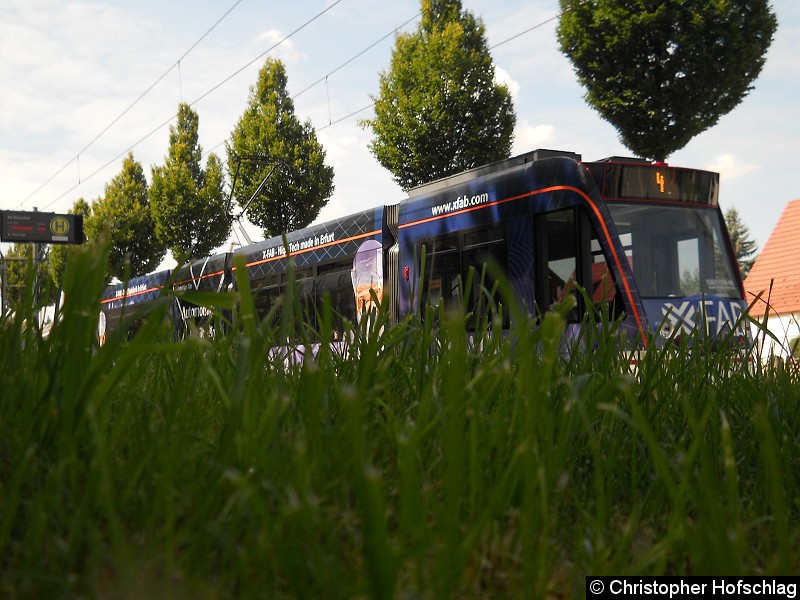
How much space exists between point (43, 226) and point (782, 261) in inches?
935

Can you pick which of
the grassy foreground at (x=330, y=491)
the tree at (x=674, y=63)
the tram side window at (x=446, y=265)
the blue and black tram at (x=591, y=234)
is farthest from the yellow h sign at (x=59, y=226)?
the grassy foreground at (x=330, y=491)

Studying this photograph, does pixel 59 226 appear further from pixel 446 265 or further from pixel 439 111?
pixel 446 265

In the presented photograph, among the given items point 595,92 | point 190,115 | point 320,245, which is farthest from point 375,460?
point 190,115

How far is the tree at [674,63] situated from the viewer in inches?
893

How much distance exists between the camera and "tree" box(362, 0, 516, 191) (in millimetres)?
29375

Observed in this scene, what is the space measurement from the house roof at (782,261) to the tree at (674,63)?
4.96m

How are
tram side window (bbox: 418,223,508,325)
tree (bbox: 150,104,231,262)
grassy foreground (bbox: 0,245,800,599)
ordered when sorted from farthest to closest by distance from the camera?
tree (bbox: 150,104,231,262) < tram side window (bbox: 418,223,508,325) < grassy foreground (bbox: 0,245,800,599)

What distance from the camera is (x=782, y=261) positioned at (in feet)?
81.1

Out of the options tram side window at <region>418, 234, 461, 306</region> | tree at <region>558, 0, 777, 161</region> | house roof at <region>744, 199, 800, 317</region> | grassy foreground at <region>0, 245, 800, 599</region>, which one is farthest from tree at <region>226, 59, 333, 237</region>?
grassy foreground at <region>0, 245, 800, 599</region>

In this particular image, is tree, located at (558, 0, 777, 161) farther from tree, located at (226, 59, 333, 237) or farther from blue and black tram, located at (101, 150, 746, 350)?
tree, located at (226, 59, 333, 237)

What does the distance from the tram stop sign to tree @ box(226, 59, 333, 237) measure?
904 centimetres

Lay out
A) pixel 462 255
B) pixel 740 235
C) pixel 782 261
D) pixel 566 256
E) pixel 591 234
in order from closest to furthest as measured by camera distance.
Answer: pixel 591 234 < pixel 566 256 < pixel 462 255 < pixel 782 261 < pixel 740 235

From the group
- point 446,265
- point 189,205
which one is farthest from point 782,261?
point 189,205

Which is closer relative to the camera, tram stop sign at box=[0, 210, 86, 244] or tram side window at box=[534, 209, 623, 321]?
tram side window at box=[534, 209, 623, 321]
